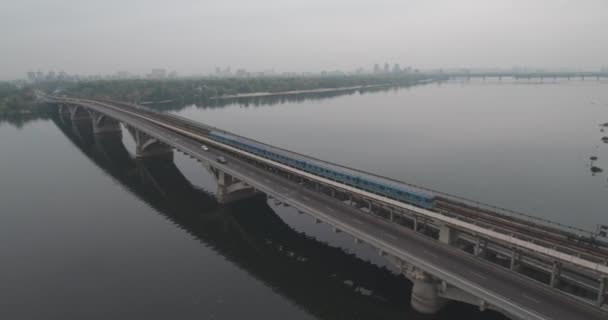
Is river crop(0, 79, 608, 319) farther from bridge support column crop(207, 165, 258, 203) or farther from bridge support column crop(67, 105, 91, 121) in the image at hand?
bridge support column crop(67, 105, 91, 121)

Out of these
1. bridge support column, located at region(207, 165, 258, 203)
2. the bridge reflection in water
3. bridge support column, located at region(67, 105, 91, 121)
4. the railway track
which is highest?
bridge support column, located at region(67, 105, 91, 121)

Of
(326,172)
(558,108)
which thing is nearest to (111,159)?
(326,172)

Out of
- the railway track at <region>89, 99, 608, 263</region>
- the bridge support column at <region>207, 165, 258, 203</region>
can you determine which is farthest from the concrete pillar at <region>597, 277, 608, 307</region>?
the bridge support column at <region>207, 165, 258, 203</region>

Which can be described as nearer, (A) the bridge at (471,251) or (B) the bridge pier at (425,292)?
(A) the bridge at (471,251)

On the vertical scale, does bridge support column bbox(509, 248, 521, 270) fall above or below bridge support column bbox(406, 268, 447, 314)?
above

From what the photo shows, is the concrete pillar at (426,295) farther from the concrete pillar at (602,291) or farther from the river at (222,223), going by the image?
the concrete pillar at (602,291)

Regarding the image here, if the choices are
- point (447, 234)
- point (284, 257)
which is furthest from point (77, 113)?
point (447, 234)

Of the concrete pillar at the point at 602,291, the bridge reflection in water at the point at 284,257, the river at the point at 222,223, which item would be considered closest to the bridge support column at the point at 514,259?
the bridge reflection in water at the point at 284,257
